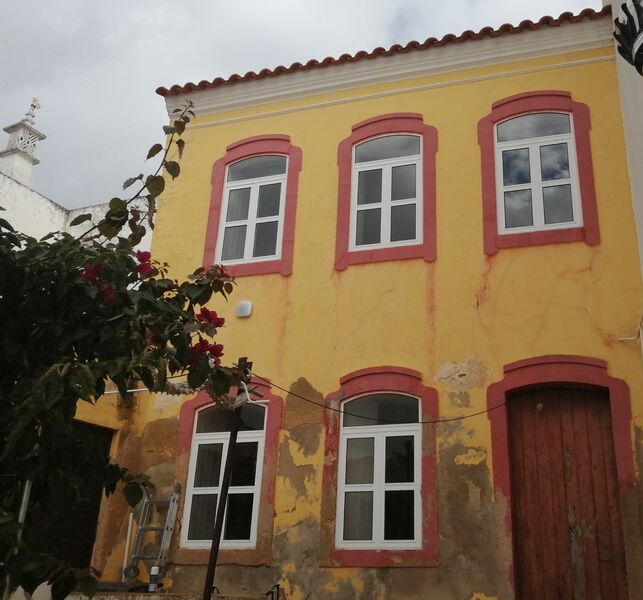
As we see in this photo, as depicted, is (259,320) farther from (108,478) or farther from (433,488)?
(108,478)

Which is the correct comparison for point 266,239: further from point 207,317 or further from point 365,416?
point 207,317

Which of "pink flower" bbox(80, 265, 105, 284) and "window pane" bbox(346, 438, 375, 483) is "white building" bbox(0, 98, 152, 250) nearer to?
"window pane" bbox(346, 438, 375, 483)

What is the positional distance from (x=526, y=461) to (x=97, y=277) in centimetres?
569

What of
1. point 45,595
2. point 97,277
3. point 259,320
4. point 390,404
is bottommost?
point 45,595

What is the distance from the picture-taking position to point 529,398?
8727 mm

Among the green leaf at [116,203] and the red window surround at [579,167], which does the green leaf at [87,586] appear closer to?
the green leaf at [116,203]

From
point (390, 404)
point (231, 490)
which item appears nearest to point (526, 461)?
point (390, 404)

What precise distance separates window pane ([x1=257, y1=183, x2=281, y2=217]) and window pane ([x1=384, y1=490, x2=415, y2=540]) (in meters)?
4.16

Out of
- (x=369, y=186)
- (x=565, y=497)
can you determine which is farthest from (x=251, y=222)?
(x=565, y=497)

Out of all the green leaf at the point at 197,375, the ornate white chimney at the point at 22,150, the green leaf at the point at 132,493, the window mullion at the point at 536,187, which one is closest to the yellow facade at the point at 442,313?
the window mullion at the point at 536,187

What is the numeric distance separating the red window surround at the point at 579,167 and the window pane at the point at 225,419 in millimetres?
3419

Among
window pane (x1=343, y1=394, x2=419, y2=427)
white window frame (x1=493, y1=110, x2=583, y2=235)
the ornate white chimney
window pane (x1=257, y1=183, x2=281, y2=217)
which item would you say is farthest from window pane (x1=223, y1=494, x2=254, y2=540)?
the ornate white chimney

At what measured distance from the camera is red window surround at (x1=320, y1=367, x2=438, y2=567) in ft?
27.3

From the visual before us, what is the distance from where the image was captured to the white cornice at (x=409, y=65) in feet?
32.8
